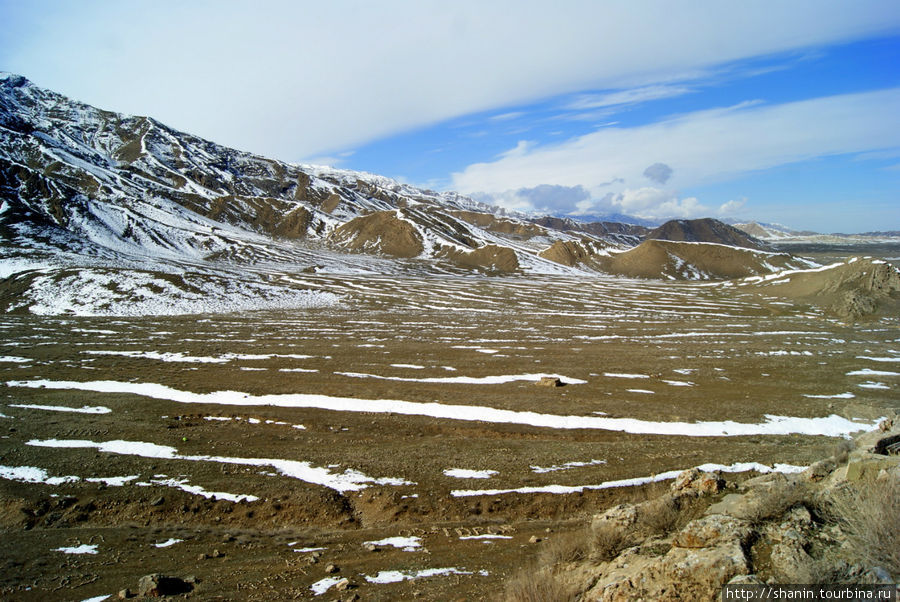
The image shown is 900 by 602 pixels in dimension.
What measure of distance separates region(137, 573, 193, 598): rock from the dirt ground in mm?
421

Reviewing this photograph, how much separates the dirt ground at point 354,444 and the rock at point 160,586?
16.6 inches

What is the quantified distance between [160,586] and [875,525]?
1341 cm

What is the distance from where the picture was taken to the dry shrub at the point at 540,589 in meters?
8.19

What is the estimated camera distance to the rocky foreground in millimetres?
6812

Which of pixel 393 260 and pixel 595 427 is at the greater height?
pixel 393 260

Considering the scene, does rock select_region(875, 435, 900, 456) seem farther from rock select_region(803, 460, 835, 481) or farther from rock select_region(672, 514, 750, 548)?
rock select_region(672, 514, 750, 548)

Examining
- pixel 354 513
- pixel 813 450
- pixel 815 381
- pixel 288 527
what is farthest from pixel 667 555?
Result: pixel 815 381

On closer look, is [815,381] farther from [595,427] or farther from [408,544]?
[408,544]

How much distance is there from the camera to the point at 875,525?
675 centimetres

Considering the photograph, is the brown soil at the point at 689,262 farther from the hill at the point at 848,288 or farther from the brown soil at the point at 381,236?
the brown soil at the point at 381,236

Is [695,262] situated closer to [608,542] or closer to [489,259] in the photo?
[489,259]

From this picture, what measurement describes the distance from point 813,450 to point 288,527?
65.1 ft

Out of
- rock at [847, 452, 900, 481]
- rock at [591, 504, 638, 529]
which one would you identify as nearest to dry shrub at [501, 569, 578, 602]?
rock at [591, 504, 638, 529]

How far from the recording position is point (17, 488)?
1512 centimetres
